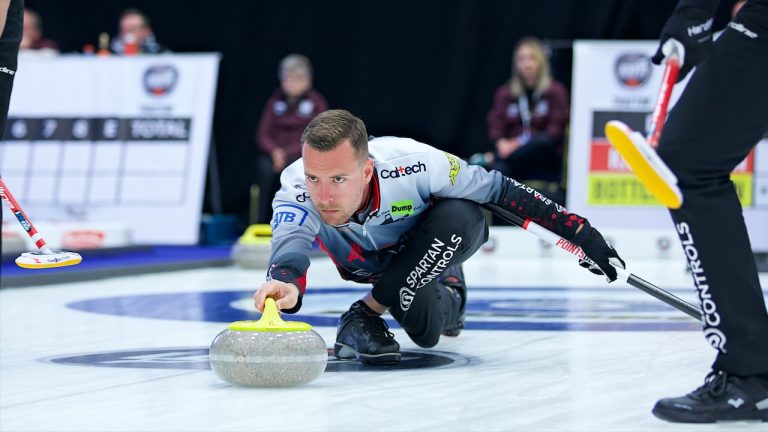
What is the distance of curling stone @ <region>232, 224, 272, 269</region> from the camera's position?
688 centimetres

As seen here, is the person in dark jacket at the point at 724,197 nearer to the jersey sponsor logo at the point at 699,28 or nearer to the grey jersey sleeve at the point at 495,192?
the jersey sponsor logo at the point at 699,28

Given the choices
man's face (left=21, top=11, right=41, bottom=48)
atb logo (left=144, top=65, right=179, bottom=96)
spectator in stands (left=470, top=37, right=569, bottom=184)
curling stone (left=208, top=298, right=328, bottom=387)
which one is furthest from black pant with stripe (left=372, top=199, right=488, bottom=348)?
man's face (left=21, top=11, right=41, bottom=48)

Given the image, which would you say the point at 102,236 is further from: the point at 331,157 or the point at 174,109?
the point at 331,157

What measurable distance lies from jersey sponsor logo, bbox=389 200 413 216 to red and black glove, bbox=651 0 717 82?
99 centimetres

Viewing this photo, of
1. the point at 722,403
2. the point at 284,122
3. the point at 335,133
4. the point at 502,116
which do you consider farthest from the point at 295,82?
the point at 722,403

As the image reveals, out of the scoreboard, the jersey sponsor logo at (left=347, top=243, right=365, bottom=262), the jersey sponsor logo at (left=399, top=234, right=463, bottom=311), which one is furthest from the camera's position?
the scoreboard

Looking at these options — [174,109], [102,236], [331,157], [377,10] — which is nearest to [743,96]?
[331,157]

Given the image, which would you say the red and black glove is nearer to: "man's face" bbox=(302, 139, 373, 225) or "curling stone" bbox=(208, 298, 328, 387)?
"man's face" bbox=(302, 139, 373, 225)

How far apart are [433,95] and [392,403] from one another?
7259 mm

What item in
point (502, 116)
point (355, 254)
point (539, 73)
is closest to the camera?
point (355, 254)

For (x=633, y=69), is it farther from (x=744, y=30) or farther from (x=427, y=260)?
(x=744, y=30)

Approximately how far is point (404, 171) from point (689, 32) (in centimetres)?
101

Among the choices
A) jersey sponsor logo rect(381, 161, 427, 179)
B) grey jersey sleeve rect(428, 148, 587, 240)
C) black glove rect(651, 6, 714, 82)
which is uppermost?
black glove rect(651, 6, 714, 82)

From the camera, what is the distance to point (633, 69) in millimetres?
8289
